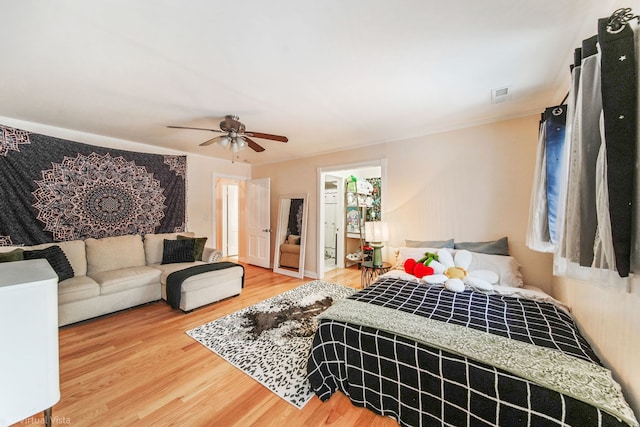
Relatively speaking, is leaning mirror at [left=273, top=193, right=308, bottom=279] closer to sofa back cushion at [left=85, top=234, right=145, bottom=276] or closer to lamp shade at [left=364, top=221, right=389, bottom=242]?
lamp shade at [left=364, top=221, right=389, bottom=242]

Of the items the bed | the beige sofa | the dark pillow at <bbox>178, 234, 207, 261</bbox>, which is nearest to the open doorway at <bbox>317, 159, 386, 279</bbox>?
the beige sofa

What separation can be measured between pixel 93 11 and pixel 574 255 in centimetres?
283

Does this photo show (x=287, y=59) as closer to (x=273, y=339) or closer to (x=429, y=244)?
(x=273, y=339)

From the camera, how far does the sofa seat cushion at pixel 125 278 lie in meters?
2.87

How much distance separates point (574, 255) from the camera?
1117 millimetres

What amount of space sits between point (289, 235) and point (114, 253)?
9.38 feet

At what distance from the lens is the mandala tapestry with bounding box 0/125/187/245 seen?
2871 mm

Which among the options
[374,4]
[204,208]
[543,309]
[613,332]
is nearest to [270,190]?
[204,208]

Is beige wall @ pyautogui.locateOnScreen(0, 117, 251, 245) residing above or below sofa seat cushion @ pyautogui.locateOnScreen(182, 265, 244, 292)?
above

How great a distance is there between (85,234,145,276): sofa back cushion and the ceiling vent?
4858 mm

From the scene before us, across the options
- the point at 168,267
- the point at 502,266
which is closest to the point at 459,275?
the point at 502,266

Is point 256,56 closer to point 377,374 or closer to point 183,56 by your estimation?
point 183,56

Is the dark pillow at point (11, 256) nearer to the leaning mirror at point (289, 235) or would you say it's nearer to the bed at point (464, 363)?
the bed at point (464, 363)

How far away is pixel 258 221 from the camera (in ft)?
17.3
